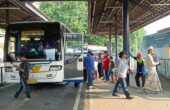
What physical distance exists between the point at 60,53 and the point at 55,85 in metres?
4.38

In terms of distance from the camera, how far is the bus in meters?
17.3

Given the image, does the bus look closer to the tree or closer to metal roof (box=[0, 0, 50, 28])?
metal roof (box=[0, 0, 50, 28])

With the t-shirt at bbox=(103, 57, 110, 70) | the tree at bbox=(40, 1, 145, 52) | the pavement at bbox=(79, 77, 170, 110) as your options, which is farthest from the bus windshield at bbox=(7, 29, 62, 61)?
the tree at bbox=(40, 1, 145, 52)

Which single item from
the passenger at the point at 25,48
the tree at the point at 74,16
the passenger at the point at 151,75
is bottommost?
the passenger at the point at 151,75

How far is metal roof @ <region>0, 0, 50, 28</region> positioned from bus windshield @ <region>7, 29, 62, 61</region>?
4.26 m

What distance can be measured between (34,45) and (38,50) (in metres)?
0.30

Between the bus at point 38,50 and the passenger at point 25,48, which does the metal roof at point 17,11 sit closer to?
the bus at point 38,50

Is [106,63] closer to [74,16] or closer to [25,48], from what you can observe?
[25,48]

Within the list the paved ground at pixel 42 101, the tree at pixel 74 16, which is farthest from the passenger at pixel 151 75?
the tree at pixel 74 16

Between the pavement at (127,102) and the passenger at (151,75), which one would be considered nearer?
the pavement at (127,102)

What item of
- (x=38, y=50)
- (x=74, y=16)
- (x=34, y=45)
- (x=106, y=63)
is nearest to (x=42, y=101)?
(x=38, y=50)

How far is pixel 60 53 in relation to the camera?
17.3m

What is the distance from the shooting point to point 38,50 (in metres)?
17.5

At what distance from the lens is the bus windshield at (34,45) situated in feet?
57.0
